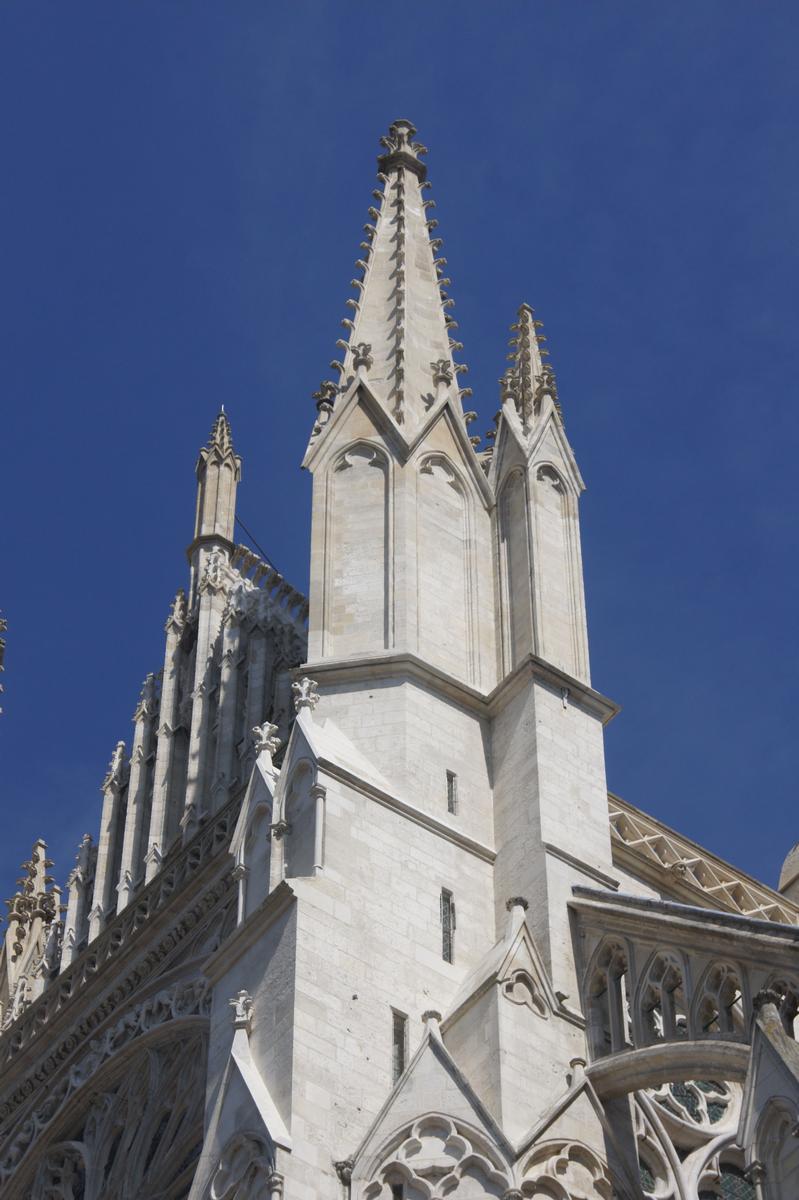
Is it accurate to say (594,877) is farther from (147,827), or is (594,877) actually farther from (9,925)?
(9,925)

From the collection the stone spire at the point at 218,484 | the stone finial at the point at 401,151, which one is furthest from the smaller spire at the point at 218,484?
the stone finial at the point at 401,151

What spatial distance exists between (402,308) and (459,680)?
603 cm

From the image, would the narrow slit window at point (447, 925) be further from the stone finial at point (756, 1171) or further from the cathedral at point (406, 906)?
the stone finial at point (756, 1171)

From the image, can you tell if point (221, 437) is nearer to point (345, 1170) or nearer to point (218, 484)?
point (218, 484)

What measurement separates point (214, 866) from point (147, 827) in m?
4.50

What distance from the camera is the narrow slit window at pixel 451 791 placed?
24.5 metres

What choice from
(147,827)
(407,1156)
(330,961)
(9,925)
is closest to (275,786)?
(330,961)

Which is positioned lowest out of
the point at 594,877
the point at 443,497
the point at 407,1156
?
the point at 407,1156

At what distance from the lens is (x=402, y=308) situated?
98.1 feet

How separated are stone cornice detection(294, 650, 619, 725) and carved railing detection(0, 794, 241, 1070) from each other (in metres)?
4.35

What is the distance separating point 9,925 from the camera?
35.4m

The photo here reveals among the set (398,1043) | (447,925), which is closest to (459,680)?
(447,925)

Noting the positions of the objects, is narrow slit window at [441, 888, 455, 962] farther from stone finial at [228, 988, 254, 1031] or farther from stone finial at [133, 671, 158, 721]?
stone finial at [133, 671, 158, 721]

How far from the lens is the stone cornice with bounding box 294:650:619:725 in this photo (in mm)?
25391
